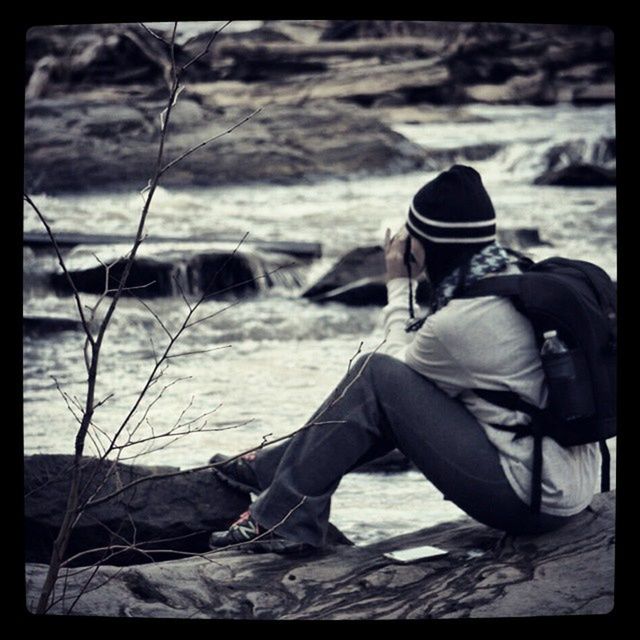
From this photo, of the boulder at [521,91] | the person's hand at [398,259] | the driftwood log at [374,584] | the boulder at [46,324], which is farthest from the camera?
the boulder at [521,91]

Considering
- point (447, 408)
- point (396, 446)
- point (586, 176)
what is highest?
point (586, 176)

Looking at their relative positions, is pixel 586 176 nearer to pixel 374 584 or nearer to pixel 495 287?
pixel 495 287

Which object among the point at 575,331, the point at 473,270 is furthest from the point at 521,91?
the point at 575,331

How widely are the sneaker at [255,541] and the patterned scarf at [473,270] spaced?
0.76 m

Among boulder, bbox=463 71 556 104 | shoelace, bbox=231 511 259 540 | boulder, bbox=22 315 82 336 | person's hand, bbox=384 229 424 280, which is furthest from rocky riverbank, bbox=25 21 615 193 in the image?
shoelace, bbox=231 511 259 540

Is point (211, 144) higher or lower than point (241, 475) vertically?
higher

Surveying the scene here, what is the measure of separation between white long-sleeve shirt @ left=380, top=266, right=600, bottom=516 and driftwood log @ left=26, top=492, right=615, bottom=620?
133mm

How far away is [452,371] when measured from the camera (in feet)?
9.84

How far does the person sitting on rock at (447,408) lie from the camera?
2.93m

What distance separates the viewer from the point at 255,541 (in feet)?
10.5

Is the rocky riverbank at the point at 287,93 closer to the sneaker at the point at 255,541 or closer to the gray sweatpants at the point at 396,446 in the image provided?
the gray sweatpants at the point at 396,446

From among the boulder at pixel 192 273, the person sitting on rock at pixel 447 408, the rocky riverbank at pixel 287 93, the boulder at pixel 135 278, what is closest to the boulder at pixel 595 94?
the rocky riverbank at pixel 287 93

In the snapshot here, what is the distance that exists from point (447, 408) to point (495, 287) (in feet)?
1.14

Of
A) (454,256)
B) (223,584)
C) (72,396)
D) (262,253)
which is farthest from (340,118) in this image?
(223,584)
